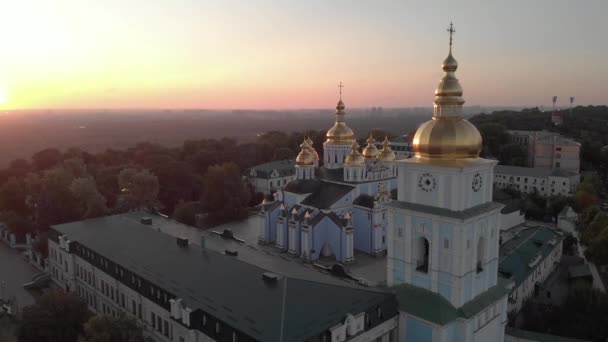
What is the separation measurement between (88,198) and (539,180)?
5386cm

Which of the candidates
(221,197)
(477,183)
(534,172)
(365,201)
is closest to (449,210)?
(477,183)

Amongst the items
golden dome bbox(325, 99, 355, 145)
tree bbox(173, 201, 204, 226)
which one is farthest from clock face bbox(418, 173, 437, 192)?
tree bbox(173, 201, 204, 226)

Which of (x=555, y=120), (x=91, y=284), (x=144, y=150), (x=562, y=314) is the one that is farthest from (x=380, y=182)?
(x=555, y=120)

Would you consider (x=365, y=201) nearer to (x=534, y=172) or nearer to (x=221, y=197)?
(x=221, y=197)

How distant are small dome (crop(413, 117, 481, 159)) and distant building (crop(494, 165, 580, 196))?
153 ft

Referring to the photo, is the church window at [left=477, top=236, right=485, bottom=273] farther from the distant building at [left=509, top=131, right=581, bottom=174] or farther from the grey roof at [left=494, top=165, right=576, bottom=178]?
the distant building at [left=509, top=131, right=581, bottom=174]

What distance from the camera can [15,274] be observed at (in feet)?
117

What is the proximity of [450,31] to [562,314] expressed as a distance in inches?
701

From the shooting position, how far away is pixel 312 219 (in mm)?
37062

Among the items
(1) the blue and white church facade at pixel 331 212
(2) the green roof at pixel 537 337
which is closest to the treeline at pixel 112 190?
(1) the blue and white church facade at pixel 331 212

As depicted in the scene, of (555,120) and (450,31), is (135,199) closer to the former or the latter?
(450,31)

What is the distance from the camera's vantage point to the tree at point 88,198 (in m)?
41.6

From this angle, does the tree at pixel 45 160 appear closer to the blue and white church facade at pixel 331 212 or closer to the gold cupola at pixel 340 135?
the blue and white church facade at pixel 331 212

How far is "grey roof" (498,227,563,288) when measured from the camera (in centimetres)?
2961
